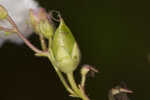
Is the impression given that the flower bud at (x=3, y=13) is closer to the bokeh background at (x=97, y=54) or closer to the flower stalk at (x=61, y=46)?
the flower stalk at (x=61, y=46)

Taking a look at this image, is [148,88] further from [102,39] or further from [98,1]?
[98,1]

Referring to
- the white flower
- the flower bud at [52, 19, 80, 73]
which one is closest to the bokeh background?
the white flower

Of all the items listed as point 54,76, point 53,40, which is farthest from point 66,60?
point 54,76

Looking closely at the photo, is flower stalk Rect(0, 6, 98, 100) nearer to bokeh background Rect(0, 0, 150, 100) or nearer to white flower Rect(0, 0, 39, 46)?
white flower Rect(0, 0, 39, 46)

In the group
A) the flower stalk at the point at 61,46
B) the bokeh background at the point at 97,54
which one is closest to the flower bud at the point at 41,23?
the flower stalk at the point at 61,46

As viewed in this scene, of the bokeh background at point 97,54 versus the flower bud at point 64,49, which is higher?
the flower bud at point 64,49

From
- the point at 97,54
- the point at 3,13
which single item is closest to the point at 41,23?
the point at 3,13
